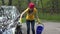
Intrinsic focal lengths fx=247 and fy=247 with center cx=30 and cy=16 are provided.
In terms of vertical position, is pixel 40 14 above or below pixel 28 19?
below

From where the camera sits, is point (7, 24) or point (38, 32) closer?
point (7, 24)

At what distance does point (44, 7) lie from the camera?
2828cm

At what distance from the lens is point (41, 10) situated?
78.3 ft

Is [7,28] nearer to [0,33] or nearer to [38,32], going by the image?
[0,33]

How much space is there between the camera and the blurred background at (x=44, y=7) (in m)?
22.7

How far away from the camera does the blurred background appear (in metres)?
22.7

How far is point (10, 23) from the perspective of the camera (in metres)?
9.06

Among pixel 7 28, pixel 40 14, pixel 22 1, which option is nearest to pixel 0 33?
pixel 7 28

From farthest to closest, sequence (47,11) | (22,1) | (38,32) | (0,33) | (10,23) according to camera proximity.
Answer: (22,1), (47,11), (38,32), (10,23), (0,33)

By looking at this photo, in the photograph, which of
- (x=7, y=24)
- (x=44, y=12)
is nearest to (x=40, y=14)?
(x=44, y=12)

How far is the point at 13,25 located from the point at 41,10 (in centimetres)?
1500

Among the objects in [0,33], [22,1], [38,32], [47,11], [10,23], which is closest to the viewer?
[0,33]

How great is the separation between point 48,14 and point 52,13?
407 mm

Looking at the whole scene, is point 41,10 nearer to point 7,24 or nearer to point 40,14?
point 40,14
